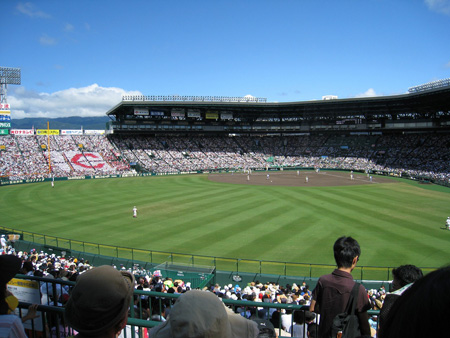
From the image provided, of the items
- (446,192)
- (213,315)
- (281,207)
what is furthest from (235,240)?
(446,192)

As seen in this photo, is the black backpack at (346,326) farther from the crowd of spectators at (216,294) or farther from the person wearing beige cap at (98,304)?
the person wearing beige cap at (98,304)

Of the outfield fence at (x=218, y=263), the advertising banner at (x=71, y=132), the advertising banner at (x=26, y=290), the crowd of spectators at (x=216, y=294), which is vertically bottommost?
the outfield fence at (x=218, y=263)

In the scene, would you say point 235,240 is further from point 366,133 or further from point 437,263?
point 366,133

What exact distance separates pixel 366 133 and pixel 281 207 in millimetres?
59723

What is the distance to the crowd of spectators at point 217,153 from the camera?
61.5 meters

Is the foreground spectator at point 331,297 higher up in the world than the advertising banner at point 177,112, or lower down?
lower down

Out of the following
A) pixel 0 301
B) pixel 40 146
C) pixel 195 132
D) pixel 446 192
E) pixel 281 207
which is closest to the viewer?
pixel 0 301

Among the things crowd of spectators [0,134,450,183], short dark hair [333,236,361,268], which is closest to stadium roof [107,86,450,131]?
crowd of spectators [0,134,450,183]

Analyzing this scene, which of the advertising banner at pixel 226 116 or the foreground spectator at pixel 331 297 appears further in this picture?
the advertising banner at pixel 226 116

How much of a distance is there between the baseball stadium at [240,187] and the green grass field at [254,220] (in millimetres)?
148

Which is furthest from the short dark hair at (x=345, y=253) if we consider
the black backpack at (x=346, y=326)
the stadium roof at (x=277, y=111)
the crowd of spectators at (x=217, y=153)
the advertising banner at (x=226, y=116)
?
the advertising banner at (x=226, y=116)

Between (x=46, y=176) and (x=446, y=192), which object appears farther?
(x=46, y=176)

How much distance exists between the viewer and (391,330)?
48.6 inches

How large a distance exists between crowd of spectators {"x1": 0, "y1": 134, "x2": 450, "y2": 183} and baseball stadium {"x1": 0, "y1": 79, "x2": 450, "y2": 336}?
368 millimetres
